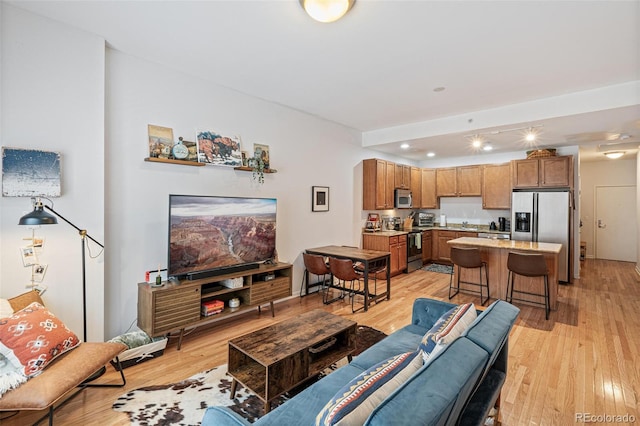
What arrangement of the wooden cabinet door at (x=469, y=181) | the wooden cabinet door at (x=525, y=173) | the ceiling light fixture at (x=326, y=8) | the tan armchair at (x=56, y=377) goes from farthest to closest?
the wooden cabinet door at (x=469, y=181) → the wooden cabinet door at (x=525, y=173) → the ceiling light fixture at (x=326, y=8) → the tan armchair at (x=56, y=377)

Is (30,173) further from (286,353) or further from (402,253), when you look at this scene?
(402,253)

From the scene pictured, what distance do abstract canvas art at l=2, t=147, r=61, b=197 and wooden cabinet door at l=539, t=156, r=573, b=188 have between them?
736 centimetres

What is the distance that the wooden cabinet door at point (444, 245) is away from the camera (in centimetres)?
712

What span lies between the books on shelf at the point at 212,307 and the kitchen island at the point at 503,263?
149 inches

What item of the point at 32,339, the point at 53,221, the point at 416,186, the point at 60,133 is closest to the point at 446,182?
the point at 416,186

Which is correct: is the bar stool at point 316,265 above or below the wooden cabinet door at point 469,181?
below

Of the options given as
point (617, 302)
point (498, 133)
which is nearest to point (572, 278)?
point (617, 302)

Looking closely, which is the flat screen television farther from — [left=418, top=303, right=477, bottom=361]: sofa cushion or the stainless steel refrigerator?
the stainless steel refrigerator

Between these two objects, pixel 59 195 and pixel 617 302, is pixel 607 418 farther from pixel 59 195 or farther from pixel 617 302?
pixel 59 195

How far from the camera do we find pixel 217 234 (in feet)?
11.2

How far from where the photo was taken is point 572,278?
5797 millimetres

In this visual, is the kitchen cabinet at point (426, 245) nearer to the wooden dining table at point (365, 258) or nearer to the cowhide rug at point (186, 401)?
the wooden dining table at point (365, 258)

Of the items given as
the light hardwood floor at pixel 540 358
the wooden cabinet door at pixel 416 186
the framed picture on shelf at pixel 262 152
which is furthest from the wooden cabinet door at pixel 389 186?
the framed picture on shelf at pixel 262 152

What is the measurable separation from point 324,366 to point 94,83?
3.20 m
